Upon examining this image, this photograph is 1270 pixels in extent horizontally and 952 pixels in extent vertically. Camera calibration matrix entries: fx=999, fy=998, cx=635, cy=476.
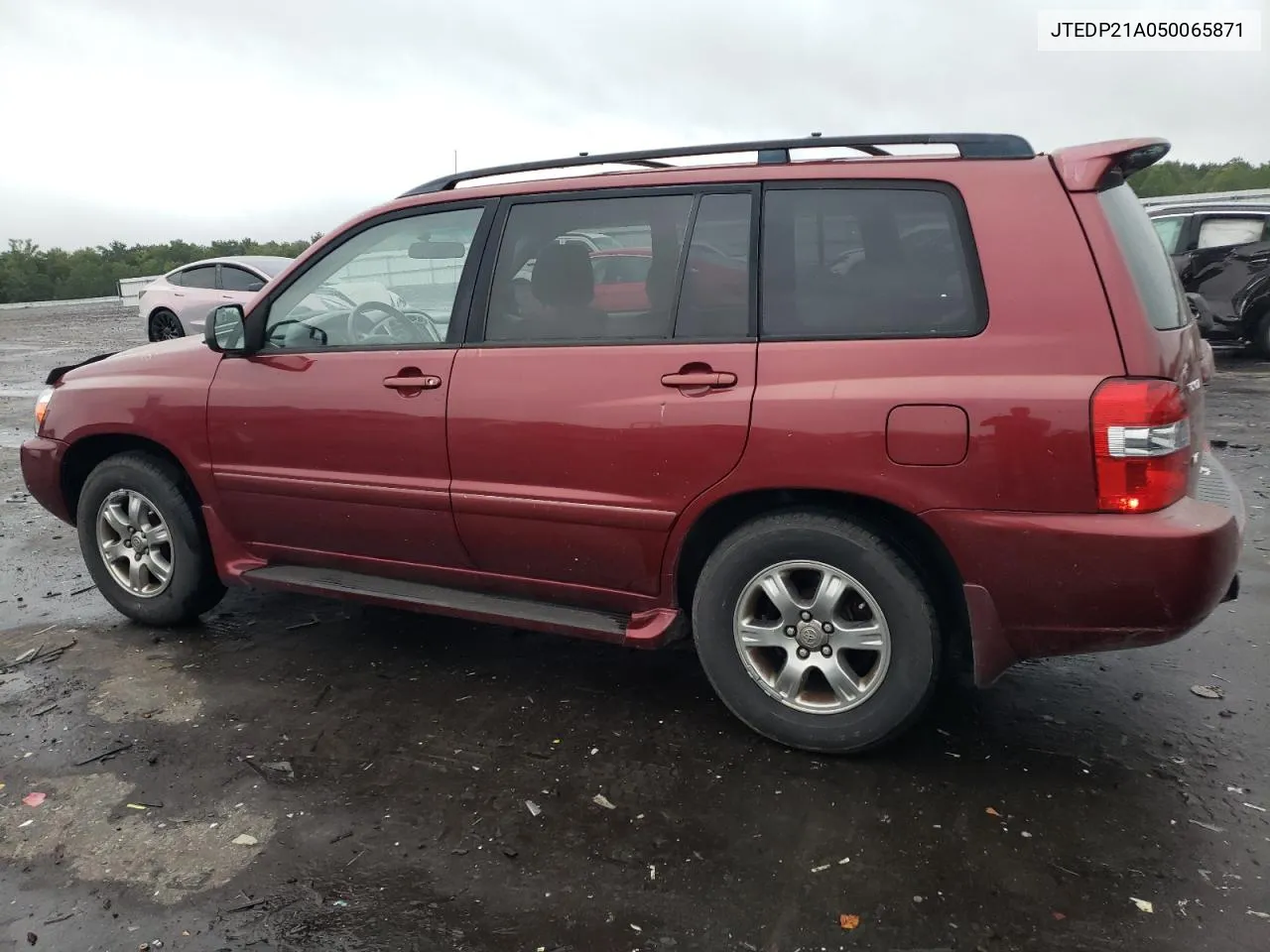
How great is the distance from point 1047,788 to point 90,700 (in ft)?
10.9

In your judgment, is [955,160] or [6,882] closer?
[6,882]

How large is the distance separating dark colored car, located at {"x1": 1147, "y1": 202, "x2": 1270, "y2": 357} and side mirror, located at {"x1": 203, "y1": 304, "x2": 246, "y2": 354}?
1014 cm

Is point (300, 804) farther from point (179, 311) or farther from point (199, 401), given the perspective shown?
point (179, 311)

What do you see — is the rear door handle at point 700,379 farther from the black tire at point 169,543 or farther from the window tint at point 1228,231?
the window tint at point 1228,231

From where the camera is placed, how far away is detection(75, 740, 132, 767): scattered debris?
3.25 meters

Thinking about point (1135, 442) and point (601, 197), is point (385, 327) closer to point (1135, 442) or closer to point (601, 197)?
point (601, 197)

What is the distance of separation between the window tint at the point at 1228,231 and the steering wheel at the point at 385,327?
10.3 meters

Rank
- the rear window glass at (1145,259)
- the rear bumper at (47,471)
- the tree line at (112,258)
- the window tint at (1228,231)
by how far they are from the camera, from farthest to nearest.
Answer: the tree line at (112,258) → the window tint at (1228,231) → the rear bumper at (47,471) → the rear window glass at (1145,259)

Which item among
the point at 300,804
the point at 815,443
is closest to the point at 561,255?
the point at 815,443

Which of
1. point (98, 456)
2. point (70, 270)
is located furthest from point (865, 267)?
point (70, 270)

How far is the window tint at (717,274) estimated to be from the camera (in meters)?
3.13

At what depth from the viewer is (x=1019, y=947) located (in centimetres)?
→ 227

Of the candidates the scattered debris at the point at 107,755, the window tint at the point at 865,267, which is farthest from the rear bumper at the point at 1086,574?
the scattered debris at the point at 107,755

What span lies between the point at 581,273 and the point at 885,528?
133 centimetres
